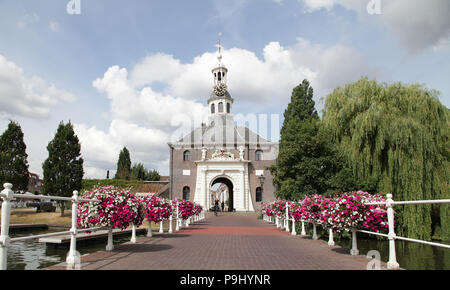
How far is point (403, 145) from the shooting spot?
1596 cm

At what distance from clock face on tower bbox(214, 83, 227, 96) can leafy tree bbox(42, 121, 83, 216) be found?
953 inches

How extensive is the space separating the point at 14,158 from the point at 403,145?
30224 millimetres

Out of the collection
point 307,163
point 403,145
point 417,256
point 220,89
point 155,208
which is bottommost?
point 417,256

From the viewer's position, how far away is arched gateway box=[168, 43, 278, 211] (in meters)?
41.7

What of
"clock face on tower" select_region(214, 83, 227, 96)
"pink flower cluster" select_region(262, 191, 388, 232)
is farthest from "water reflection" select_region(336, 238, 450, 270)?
"clock face on tower" select_region(214, 83, 227, 96)

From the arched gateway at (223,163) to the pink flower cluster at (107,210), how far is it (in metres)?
32.6

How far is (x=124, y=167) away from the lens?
59750 mm

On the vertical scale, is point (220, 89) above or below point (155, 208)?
above

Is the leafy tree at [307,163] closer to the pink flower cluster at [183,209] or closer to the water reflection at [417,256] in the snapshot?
the water reflection at [417,256]

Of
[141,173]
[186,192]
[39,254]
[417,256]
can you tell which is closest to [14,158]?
[186,192]

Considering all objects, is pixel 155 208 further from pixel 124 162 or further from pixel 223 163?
pixel 124 162

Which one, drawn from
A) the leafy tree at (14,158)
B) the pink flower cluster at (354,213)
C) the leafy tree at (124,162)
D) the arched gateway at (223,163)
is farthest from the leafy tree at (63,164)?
the leafy tree at (124,162)
